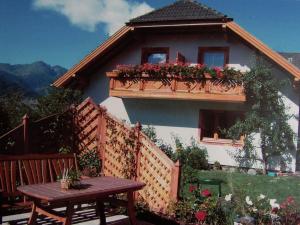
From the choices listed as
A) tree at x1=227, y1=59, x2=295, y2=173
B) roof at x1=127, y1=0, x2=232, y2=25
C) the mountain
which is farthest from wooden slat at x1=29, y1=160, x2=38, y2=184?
the mountain

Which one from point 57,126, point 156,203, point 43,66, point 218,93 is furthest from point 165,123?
point 43,66

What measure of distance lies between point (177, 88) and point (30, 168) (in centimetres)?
926

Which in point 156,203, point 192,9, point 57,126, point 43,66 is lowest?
point 156,203

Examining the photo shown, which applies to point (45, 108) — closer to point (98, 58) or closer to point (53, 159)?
point (98, 58)

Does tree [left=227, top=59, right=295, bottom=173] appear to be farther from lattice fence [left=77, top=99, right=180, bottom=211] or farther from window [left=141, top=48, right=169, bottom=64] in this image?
lattice fence [left=77, top=99, right=180, bottom=211]

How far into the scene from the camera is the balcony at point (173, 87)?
14.2 meters

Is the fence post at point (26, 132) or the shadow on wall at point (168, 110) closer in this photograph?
the fence post at point (26, 132)

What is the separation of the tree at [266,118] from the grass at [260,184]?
3.98 ft

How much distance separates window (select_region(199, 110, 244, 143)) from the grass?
2.13 meters

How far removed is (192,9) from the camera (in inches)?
648

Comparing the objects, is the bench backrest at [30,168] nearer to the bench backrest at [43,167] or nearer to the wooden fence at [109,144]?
the bench backrest at [43,167]

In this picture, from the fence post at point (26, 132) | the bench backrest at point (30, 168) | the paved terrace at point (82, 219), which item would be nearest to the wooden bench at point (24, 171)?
the bench backrest at point (30, 168)

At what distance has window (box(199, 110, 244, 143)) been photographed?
52.4 ft

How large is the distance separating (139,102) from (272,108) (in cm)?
562
